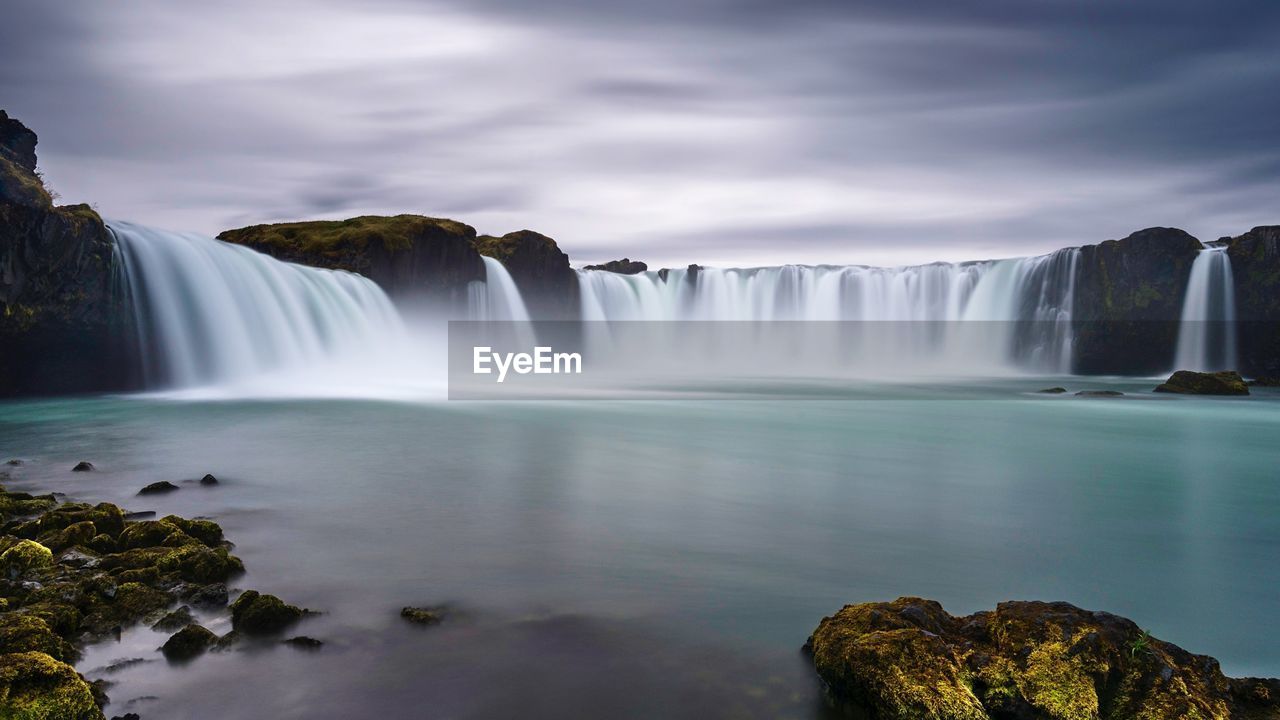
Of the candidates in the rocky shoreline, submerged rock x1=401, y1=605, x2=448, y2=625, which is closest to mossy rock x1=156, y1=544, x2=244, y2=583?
the rocky shoreline

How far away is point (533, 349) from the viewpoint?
51.7 meters

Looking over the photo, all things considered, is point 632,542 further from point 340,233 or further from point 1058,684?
point 340,233

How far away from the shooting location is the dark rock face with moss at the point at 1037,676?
408 cm

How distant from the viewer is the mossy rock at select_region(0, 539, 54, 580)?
5821mm

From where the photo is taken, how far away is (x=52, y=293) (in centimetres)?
2155

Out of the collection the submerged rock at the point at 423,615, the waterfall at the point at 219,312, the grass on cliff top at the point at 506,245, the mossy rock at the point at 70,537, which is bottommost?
the submerged rock at the point at 423,615

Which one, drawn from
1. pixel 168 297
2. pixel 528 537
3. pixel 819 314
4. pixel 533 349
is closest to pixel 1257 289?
pixel 819 314

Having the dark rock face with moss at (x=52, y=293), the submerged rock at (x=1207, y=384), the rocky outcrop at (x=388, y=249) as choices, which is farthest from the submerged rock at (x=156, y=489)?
the submerged rock at (x=1207, y=384)

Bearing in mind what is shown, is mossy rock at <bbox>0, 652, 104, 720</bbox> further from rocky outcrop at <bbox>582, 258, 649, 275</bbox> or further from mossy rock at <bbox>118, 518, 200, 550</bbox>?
rocky outcrop at <bbox>582, 258, 649, 275</bbox>

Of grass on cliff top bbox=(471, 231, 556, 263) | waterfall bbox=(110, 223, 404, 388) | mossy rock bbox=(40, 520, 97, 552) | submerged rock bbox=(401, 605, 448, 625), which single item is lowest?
submerged rock bbox=(401, 605, 448, 625)

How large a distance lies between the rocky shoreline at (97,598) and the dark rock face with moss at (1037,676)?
3506 mm

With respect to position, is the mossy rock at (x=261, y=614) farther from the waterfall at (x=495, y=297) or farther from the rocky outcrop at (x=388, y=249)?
the waterfall at (x=495, y=297)

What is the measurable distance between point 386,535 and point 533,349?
144 feet

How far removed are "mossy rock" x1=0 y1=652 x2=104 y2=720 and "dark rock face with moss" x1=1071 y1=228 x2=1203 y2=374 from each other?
1947 inches
